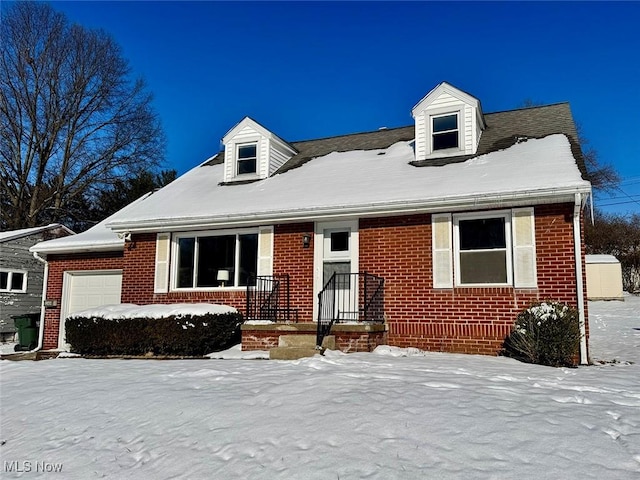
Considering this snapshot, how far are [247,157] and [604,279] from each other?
1540 centimetres

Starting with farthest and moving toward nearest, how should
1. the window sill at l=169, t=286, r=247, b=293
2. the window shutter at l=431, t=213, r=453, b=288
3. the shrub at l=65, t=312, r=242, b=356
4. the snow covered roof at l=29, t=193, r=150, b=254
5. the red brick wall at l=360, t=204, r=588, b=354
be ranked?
the snow covered roof at l=29, t=193, r=150, b=254 < the window sill at l=169, t=286, r=247, b=293 < the shrub at l=65, t=312, r=242, b=356 < the window shutter at l=431, t=213, r=453, b=288 < the red brick wall at l=360, t=204, r=588, b=354

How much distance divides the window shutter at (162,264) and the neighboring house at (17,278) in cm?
835

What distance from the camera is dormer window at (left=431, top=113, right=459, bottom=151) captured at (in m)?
12.2

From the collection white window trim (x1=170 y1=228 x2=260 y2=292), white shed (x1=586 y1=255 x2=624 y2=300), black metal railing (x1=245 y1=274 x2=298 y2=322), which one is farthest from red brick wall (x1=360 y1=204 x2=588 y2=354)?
white shed (x1=586 y1=255 x2=624 y2=300)

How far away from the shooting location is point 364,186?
448 inches

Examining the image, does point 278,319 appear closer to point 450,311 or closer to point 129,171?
point 450,311

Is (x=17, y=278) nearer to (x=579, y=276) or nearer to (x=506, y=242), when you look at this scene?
(x=506, y=242)

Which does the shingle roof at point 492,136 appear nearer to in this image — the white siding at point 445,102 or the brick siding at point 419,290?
the white siding at point 445,102

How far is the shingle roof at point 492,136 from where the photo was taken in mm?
11930

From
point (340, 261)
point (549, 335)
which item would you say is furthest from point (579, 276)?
point (340, 261)

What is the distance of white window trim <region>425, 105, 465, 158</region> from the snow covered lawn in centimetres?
544

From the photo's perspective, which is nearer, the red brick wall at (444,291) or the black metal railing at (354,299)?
the red brick wall at (444,291)

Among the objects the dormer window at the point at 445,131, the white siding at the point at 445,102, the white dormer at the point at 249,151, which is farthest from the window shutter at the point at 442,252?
the white dormer at the point at 249,151

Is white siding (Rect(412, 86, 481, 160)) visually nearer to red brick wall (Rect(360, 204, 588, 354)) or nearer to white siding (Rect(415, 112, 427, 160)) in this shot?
white siding (Rect(415, 112, 427, 160))
